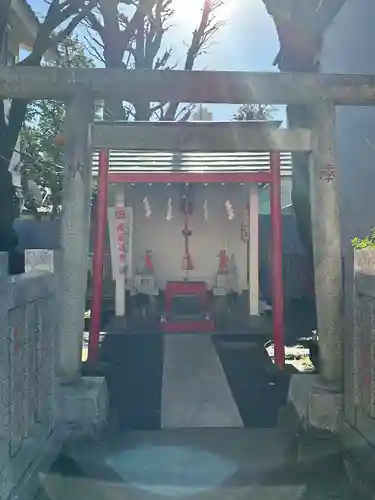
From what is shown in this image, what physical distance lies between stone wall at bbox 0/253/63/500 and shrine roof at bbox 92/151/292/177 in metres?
5.19

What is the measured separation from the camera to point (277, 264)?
270 inches

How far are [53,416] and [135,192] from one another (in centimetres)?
748

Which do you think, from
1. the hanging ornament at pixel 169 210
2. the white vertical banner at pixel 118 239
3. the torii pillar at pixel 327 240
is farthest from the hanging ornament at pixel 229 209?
the torii pillar at pixel 327 240

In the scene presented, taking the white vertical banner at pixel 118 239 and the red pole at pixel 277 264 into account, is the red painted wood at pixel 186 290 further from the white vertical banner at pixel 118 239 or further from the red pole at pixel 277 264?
the red pole at pixel 277 264

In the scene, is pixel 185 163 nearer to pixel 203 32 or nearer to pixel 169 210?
pixel 169 210

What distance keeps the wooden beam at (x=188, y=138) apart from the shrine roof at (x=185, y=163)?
409 cm

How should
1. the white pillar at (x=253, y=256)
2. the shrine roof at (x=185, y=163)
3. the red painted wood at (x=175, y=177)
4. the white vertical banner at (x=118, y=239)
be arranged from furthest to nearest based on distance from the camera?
1. the white vertical banner at (x=118, y=239)
2. the white pillar at (x=253, y=256)
3. the shrine roof at (x=185, y=163)
4. the red painted wood at (x=175, y=177)

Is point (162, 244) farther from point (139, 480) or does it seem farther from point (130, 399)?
point (139, 480)

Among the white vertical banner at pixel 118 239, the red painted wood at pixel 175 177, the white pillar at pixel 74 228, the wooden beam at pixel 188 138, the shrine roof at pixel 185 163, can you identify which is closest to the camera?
the white pillar at pixel 74 228

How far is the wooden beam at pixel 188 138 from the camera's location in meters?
5.04

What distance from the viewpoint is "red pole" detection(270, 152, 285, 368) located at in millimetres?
6863

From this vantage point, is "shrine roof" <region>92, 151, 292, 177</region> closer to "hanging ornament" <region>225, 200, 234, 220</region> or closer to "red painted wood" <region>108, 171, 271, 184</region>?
"red painted wood" <region>108, 171, 271, 184</region>

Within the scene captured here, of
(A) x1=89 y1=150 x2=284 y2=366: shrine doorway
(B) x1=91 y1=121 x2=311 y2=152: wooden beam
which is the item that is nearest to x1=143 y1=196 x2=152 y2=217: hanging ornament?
(A) x1=89 y1=150 x2=284 y2=366: shrine doorway

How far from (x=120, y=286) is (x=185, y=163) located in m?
2.59
